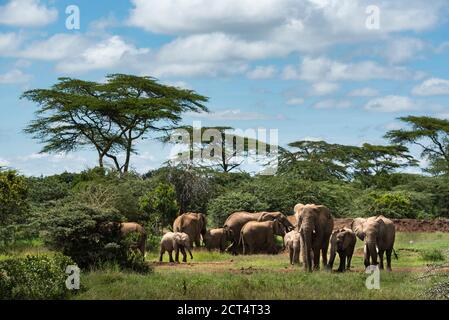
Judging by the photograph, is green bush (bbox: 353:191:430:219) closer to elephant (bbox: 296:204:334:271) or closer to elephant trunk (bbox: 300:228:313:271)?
elephant (bbox: 296:204:334:271)

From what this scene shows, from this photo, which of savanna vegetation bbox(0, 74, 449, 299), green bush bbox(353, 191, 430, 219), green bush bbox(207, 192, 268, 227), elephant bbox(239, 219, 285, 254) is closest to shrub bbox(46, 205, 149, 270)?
savanna vegetation bbox(0, 74, 449, 299)

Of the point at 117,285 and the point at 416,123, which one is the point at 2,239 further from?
the point at 416,123

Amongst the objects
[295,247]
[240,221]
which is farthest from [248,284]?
[240,221]

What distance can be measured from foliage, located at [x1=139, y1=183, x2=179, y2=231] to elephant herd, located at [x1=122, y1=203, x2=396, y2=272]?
3271mm

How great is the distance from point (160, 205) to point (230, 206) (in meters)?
3.74

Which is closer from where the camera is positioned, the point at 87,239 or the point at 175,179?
the point at 87,239

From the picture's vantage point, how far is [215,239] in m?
25.9

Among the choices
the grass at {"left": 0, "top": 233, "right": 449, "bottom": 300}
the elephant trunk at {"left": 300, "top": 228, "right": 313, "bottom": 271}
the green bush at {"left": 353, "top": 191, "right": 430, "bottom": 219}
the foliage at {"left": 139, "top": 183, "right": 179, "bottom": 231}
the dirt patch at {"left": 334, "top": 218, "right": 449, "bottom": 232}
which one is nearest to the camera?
the grass at {"left": 0, "top": 233, "right": 449, "bottom": 300}

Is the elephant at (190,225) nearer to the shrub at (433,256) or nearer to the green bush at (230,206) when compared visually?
the green bush at (230,206)

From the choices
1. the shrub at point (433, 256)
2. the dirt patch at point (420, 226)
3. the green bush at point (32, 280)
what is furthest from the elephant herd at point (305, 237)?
the dirt patch at point (420, 226)

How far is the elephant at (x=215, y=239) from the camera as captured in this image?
25844 mm

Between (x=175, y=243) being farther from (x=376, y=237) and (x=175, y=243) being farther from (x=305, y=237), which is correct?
(x=376, y=237)

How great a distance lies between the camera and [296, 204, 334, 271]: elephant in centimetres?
1783
